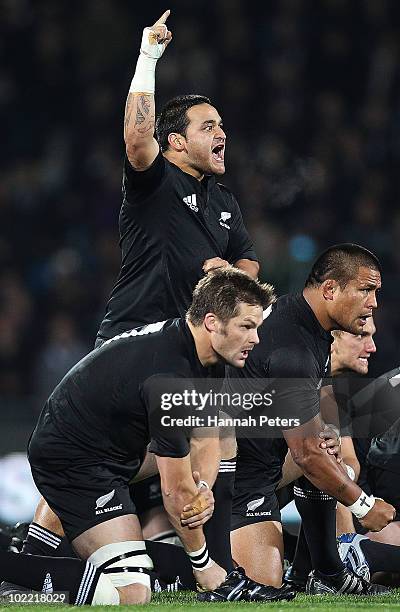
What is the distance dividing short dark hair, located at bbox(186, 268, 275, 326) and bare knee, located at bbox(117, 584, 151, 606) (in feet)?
3.62

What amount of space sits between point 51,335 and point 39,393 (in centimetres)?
53

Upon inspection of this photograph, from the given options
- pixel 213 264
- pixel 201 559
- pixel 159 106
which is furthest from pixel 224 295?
pixel 159 106

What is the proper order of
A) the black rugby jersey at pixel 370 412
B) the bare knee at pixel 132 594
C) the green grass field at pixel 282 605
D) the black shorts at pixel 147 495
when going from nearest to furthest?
the green grass field at pixel 282 605
the bare knee at pixel 132 594
the black rugby jersey at pixel 370 412
the black shorts at pixel 147 495

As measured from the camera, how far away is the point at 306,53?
13148 mm

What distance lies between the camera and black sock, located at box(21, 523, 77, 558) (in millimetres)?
5770

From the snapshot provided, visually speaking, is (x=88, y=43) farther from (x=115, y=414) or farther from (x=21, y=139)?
(x=115, y=414)

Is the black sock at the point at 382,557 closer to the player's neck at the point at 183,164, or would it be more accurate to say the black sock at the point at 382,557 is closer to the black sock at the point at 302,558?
the black sock at the point at 302,558

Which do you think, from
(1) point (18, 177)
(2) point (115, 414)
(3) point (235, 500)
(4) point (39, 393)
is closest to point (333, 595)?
(3) point (235, 500)

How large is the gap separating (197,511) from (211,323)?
75 centimetres

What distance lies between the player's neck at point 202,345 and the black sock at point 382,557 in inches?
59.6

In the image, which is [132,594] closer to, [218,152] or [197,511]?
[197,511]

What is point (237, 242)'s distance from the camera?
6.40 metres

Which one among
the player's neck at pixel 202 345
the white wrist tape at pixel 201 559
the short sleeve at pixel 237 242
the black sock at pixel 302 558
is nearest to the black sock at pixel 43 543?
the white wrist tape at pixel 201 559

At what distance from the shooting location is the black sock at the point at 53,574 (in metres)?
5.14
